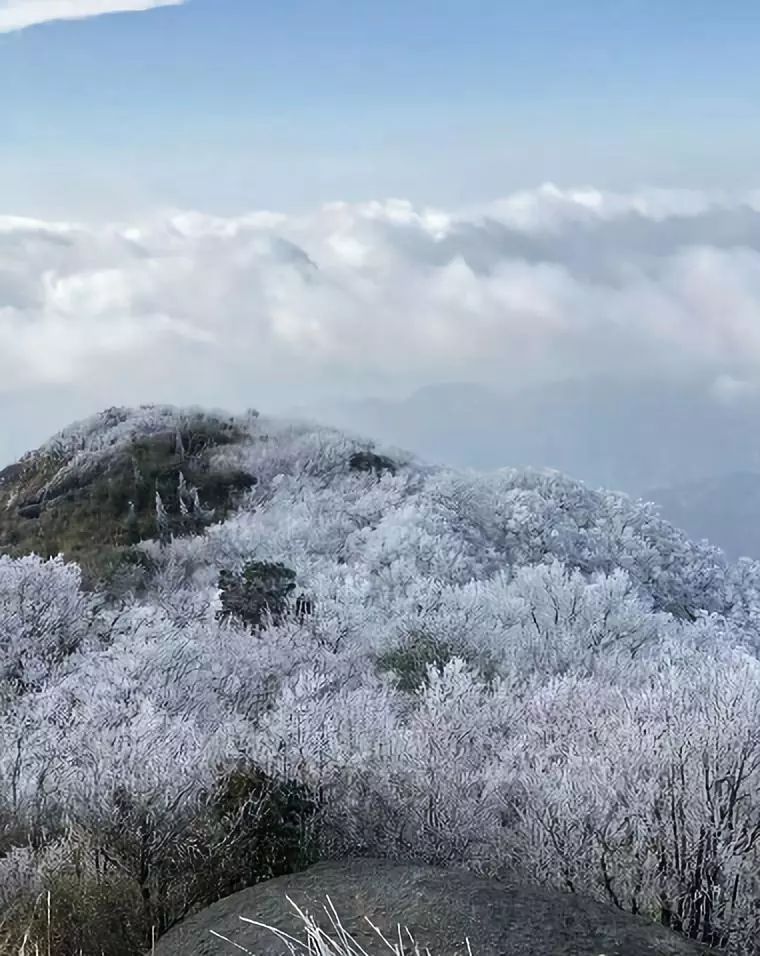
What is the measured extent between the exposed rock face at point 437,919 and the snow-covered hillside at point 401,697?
→ 206 cm

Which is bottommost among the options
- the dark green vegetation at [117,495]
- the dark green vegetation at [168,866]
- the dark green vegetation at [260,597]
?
the dark green vegetation at [168,866]

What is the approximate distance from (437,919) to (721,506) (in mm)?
156525

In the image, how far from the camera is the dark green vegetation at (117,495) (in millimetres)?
44906

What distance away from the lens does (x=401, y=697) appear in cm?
2173

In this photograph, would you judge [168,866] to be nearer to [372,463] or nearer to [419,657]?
[419,657]

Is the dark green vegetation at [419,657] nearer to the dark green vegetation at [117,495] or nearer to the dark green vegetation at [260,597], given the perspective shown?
the dark green vegetation at [260,597]

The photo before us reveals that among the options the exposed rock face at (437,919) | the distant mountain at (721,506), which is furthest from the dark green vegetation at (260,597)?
the distant mountain at (721,506)

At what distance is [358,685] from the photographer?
23891mm

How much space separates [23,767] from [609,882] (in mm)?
8935

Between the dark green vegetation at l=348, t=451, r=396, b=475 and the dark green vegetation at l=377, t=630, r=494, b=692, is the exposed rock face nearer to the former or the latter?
the dark green vegetation at l=377, t=630, r=494, b=692

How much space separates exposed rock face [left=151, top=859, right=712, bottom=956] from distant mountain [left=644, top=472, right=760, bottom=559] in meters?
112

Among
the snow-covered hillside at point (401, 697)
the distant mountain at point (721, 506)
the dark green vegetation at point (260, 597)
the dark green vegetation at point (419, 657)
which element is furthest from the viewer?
the distant mountain at point (721, 506)

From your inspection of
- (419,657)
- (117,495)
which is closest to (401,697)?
(419,657)

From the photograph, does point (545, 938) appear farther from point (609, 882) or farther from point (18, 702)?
point (18, 702)
